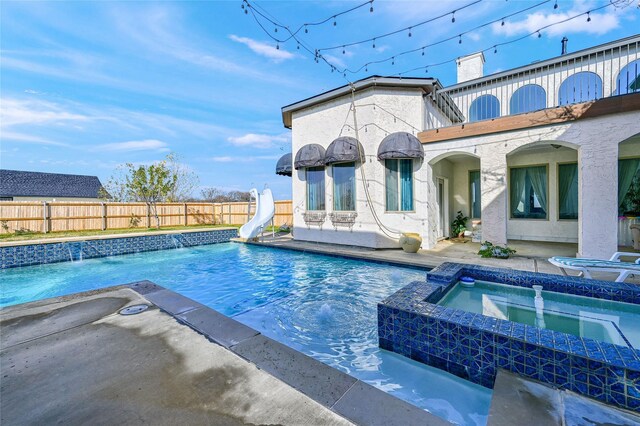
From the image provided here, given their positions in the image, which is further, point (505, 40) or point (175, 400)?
point (505, 40)

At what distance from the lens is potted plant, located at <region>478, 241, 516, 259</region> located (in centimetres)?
802

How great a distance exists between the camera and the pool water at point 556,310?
355cm

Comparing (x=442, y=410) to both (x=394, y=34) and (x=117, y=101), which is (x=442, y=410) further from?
(x=117, y=101)

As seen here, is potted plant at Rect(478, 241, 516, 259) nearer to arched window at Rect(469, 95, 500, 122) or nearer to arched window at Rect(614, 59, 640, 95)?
arched window at Rect(614, 59, 640, 95)

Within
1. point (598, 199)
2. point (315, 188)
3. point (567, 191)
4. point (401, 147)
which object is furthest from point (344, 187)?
point (567, 191)

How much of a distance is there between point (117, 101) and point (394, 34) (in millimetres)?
17237

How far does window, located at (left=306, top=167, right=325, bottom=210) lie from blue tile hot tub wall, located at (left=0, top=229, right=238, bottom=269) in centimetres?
587

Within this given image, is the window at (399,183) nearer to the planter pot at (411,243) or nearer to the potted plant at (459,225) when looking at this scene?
the planter pot at (411,243)

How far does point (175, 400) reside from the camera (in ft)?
7.04

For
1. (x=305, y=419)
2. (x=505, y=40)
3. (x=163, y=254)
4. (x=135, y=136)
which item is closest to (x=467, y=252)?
(x=505, y=40)

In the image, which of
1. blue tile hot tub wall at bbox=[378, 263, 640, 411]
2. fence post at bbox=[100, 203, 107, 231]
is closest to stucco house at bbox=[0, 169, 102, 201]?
fence post at bbox=[100, 203, 107, 231]

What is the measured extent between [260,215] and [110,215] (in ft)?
38.9

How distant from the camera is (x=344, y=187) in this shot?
1150cm

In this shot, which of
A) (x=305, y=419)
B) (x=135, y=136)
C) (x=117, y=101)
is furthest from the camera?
(x=135, y=136)
